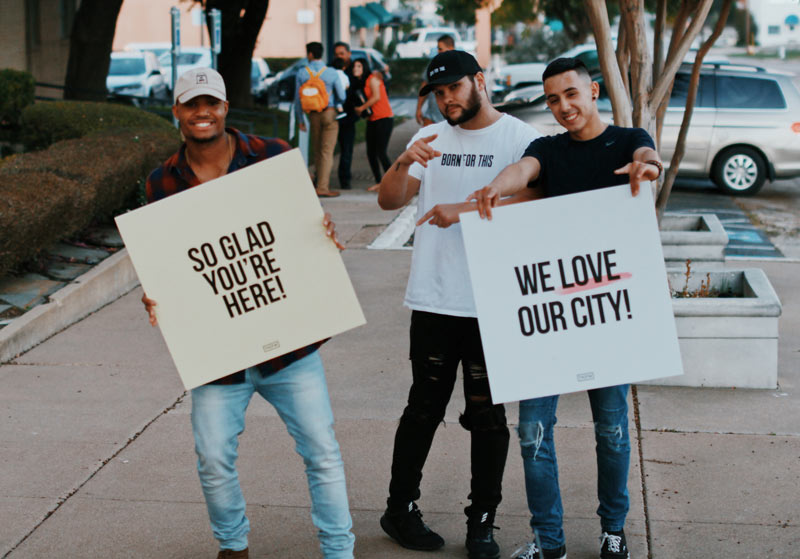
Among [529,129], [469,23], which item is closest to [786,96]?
[529,129]

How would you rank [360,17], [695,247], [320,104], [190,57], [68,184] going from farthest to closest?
[360,17], [190,57], [320,104], [68,184], [695,247]

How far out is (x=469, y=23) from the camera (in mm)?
60375

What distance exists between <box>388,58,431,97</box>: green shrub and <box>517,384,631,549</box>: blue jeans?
3598 centimetres

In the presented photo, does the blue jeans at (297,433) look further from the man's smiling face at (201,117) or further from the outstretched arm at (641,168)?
the outstretched arm at (641,168)

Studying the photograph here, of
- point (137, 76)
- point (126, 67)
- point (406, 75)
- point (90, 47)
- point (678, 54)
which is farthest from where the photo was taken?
point (406, 75)

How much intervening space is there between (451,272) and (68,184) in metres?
5.09

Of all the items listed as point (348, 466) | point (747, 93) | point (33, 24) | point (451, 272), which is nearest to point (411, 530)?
point (348, 466)

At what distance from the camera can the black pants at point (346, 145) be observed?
44.7ft

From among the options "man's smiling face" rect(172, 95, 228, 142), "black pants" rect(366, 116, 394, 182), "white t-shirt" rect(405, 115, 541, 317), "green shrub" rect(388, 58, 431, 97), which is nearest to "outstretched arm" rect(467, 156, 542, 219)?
"white t-shirt" rect(405, 115, 541, 317)

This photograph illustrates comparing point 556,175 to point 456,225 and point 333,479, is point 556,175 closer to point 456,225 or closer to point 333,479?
point 456,225

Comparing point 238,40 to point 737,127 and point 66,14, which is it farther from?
point 737,127

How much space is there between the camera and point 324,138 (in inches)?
509

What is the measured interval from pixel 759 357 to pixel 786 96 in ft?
29.8

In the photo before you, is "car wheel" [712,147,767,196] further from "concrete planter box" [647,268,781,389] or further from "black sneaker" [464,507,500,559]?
"black sneaker" [464,507,500,559]
